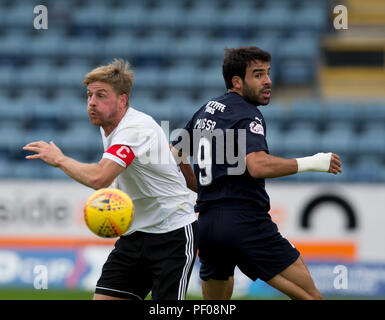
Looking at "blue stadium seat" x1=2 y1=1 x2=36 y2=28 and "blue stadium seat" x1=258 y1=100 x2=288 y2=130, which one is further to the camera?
"blue stadium seat" x1=2 y1=1 x2=36 y2=28

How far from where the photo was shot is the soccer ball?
4.56 metres

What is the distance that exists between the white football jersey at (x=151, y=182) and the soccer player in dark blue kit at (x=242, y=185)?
290 mm

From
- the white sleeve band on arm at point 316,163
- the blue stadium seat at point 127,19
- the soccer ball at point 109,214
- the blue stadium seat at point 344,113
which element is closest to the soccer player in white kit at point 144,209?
the soccer ball at point 109,214

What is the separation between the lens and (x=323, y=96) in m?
14.4

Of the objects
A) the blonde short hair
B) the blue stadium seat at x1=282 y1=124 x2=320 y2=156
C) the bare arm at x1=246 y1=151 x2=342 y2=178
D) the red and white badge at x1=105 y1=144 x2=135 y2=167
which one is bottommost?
the bare arm at x1=246 y1=151 x2=342 y2=178

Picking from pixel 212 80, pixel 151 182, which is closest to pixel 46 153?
pixel 151 182

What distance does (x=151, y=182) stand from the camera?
4.84m

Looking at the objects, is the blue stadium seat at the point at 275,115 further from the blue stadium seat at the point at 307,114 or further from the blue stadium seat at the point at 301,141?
the blue stadium seat at the point at 301,141

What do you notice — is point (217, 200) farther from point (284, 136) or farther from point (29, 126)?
point (29, 126)

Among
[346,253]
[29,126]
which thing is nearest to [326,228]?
[346,253]

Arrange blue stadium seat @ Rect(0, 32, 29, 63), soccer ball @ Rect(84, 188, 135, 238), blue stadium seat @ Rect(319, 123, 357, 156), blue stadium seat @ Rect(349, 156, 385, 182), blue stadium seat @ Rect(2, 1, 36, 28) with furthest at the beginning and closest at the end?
1. blue stadium seat @ Rect(2, 1, 36, 28)
2. blue stadium seat @ Rect(0, 32, 29, 63)
3. blue stadium seat @ Rect(319, 123, 357, 156)
4. blue stadium seat @ Rect(349, 156, 385, 182)
5. soccer ball @ Rect(84, 188, 135, 238)

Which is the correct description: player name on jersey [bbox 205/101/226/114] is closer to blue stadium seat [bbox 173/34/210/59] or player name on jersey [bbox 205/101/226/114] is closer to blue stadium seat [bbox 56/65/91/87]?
blue stadium seat [bbox 56/65/91/87]

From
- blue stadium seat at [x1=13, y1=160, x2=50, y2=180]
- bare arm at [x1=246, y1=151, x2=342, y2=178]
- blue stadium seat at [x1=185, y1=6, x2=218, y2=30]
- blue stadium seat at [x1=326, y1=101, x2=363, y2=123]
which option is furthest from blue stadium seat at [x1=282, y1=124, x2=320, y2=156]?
bare arm at [x1=246, y1=151, x2=342, y2=178]

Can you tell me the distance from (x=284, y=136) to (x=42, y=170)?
4445 mm
